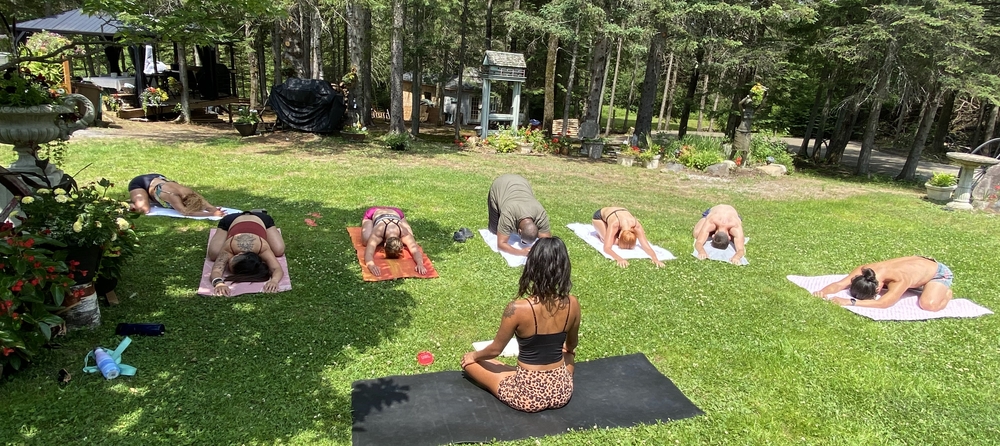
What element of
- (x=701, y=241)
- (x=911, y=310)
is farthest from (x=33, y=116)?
(x=911, y=310)

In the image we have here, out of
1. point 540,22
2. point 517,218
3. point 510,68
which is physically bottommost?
point 517,218

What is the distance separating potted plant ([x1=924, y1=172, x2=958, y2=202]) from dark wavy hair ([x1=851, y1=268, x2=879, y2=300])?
347 inches

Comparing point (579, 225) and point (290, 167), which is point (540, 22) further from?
point (579, 225)

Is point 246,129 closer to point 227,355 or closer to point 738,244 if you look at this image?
point 227,355

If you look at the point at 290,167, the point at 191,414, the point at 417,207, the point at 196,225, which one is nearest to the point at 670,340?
the point at 191,414

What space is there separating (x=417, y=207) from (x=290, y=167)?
169 inches

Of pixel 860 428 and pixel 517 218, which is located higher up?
pixel 517 218

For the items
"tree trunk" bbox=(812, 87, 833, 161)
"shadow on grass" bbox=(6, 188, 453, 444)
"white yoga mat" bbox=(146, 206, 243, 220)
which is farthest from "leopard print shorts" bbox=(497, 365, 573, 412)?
"tree trunk" bbox=(812, 87, 833, 161)

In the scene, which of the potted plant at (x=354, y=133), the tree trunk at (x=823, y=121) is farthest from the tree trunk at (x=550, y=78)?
the tree trunk at (x=823, y=121)

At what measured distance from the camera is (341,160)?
13.3 metres

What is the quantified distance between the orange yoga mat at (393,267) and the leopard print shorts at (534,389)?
8.54 ft

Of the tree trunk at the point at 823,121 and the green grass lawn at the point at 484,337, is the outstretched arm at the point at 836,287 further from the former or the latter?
the tree trunk at the point at 823,121

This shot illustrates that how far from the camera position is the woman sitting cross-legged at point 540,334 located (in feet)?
11.5

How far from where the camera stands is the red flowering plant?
10.9ft
